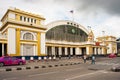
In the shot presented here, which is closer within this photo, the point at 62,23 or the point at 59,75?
the point at 59,75

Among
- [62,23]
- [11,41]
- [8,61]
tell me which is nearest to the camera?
[8,61]

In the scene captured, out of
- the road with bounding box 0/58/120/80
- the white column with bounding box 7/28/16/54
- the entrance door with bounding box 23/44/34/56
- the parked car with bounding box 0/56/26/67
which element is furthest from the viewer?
the entrance door with bounding box 23/44/34/56

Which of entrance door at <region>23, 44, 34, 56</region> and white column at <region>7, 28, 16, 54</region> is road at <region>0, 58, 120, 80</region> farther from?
entrance door at <region>23, 44, 34, 56</region>

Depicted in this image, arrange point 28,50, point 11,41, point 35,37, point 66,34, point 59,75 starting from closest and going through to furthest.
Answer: point 59,75
point 11,41
point 28,50
point 35,37
point 66,34

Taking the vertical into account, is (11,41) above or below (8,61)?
above

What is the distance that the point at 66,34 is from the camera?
6844cm

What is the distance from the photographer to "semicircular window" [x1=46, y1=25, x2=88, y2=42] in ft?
204

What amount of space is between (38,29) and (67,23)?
22919 mm

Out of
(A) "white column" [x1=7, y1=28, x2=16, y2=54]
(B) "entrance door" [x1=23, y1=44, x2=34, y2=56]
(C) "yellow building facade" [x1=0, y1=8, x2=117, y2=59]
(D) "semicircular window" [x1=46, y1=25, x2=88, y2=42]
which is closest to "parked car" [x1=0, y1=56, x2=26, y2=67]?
(A) "white column" [x1=7, y1=28, x2=16, y2=54]

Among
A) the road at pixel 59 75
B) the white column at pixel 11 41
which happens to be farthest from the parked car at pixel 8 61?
the white column at pixel 11 41

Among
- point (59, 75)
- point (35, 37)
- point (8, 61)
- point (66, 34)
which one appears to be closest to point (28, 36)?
point (35, 37)

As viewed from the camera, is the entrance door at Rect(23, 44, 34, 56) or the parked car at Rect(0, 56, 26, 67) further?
the entrance door at Rect(23, 44, 34, 56)

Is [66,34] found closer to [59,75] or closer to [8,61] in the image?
[8,61]

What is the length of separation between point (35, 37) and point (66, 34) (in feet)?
75.3
